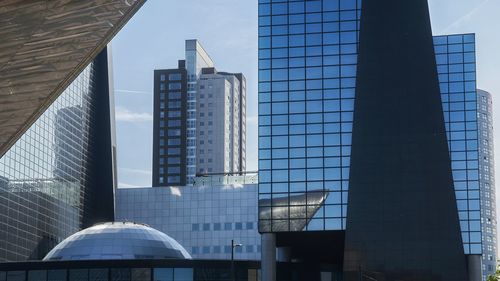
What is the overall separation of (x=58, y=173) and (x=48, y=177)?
4661mm

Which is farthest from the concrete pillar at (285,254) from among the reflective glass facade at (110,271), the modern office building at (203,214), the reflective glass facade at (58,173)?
the modern office building at (203,214)

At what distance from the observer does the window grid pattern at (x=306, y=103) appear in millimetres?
105438

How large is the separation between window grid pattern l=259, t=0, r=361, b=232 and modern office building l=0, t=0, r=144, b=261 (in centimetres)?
2619

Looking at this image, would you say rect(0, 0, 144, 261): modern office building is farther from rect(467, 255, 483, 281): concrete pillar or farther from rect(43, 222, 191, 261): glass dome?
rect(467, 255, 483, 281): concrete pillar

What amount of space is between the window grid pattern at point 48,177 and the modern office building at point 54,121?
0.12m

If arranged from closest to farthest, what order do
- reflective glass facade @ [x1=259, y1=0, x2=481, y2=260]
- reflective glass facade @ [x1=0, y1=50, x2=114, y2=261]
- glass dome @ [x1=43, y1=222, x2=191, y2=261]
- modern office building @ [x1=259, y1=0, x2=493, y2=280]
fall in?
glass dome @ [x1=43, y1=222, x2=191, y2=261], modern office building @ [x1=259, y1=0, x2=493, y2=280], reflective glass facade @ [x1=259, y1=0, x2=481, y2=260], reflective glass facade @ [x1=0, y1=50, x2=114, y2=261]

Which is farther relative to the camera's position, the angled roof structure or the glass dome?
the glass dome

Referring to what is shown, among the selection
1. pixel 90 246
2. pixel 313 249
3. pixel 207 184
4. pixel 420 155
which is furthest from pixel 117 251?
pixel 207 184

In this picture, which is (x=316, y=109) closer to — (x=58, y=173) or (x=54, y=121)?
(x=54, y=121)

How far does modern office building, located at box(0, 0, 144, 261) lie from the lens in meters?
26.4

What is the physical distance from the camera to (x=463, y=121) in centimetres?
10631

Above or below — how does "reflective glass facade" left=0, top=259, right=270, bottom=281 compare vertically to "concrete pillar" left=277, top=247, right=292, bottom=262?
below

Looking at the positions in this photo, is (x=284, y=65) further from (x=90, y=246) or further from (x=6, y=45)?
(x=6, y=45)

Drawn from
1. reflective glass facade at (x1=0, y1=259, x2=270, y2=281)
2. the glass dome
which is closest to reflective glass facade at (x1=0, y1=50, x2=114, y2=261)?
the glass dome
